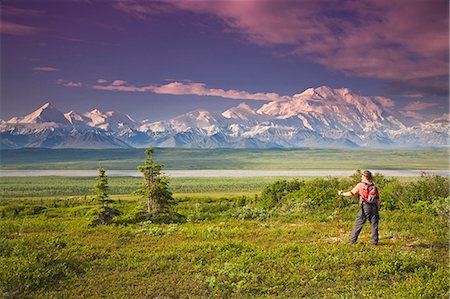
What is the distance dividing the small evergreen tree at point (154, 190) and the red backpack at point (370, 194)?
62.0 feet

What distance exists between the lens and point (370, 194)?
15.4 m

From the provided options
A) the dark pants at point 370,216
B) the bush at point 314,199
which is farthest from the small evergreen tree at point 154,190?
the dark pants at point 370,216

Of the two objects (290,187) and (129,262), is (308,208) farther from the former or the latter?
(129,262)

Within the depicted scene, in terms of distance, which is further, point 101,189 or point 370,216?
point 101,189

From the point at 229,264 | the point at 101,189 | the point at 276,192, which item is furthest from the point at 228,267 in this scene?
the point at 276,192

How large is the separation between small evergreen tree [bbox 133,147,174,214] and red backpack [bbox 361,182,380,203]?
744 inches

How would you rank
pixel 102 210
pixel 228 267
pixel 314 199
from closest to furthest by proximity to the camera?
pixel 228 267, pixel 102 210, pixel 314 199

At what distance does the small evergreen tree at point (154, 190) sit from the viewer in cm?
3077

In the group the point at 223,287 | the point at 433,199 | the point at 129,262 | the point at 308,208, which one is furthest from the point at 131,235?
the point at 433,199

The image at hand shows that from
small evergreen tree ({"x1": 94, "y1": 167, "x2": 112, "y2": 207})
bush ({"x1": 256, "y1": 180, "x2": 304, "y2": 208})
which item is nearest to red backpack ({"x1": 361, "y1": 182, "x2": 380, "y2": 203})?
small evergreen tree ({"x1": 94, "y1": 167, "x2": 112, "y2": 207})

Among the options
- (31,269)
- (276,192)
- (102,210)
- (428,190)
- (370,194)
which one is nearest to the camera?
(31,269)

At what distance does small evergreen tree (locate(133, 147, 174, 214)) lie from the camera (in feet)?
101

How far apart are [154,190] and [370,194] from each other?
19382 mm

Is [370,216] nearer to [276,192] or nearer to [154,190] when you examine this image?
[154,190]
